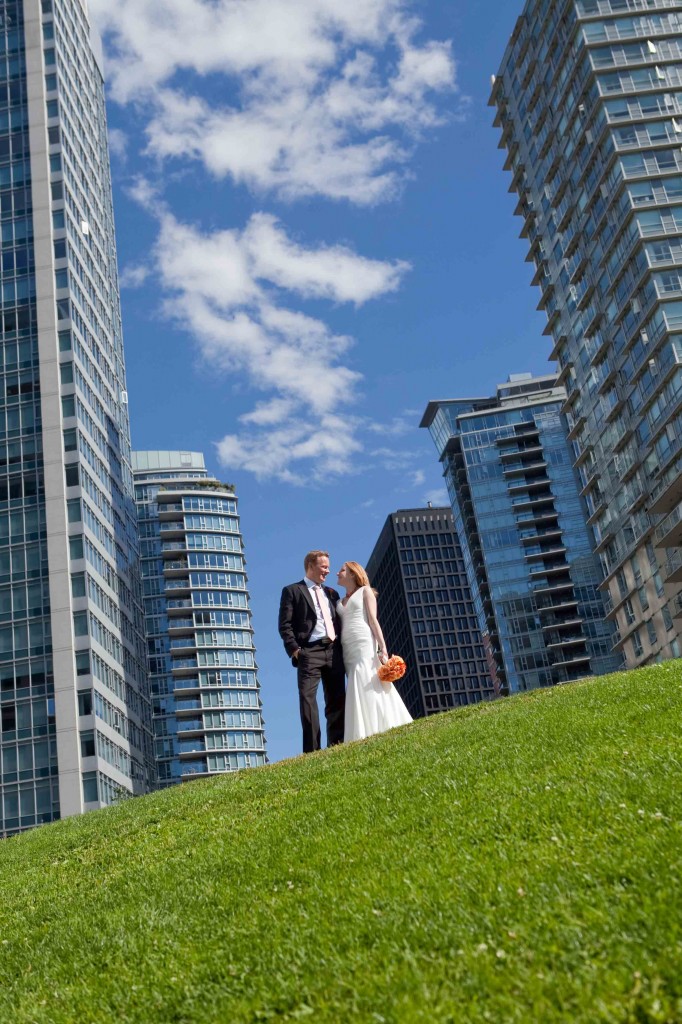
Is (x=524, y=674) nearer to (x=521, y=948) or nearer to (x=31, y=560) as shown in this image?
(x=31, y=560)

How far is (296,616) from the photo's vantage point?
658 inches

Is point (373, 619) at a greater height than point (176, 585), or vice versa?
point (176, 585)

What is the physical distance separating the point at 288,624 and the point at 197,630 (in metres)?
131

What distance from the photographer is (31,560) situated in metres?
81.4

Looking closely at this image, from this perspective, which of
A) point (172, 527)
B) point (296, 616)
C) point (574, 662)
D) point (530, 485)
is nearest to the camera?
point (296, 616)

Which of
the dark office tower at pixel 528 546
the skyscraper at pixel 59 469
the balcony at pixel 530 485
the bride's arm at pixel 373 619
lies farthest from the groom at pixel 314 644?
the balcony at pixel 530 485

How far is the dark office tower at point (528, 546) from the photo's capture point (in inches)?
5281

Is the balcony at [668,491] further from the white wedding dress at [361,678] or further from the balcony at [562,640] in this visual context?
the white wedding dress at [361,678]

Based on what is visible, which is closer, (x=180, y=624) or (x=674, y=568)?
(x=674, y=568)

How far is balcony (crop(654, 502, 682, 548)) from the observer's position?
7531 cm

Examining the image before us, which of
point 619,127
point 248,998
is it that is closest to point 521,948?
point 248,998

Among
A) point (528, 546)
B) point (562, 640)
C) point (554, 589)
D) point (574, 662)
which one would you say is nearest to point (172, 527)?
point (528, 546)

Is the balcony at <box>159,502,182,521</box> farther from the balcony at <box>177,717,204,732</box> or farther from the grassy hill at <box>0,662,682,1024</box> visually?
the grassy hill at <box>0,662,682,1024</box>

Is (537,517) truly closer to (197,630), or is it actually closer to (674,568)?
(197,630)
